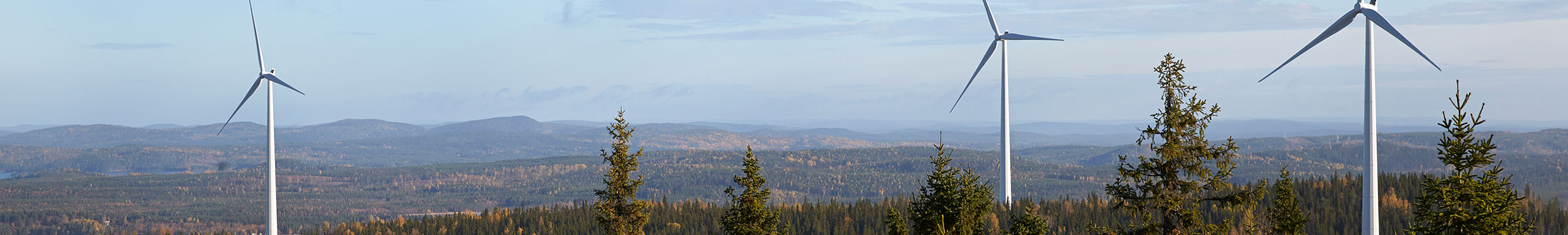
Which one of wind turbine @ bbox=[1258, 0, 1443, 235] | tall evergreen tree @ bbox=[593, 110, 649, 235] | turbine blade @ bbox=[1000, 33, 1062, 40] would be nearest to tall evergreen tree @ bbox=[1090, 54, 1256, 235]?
wind turbine @ bbox=[1258, 0, 1443, 235]

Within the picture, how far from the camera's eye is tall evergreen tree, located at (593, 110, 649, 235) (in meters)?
68.6

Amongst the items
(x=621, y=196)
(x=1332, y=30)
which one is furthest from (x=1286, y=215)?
(x=621, y=196)

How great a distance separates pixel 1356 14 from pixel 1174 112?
14022mm

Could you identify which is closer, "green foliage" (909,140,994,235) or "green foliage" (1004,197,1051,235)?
"green foliage" (909,140,994,235)

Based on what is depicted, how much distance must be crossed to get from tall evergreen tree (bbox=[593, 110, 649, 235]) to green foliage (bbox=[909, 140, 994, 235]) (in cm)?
2290

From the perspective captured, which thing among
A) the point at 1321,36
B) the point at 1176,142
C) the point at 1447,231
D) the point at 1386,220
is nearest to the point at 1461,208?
the point at 1447,231

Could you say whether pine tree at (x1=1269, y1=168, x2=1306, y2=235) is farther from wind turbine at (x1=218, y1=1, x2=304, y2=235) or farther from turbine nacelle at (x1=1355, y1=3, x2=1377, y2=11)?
wind turbine at (x1=218, y1=1, x2=304, y2=235)

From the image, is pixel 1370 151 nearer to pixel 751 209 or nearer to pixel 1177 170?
pixel 1177 170

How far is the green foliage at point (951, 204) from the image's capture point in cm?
4794

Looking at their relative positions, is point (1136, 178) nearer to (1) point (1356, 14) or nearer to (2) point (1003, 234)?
(2) point (1003, 234)

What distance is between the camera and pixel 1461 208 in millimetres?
38344

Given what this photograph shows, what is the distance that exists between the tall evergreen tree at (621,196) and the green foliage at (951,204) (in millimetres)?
22897

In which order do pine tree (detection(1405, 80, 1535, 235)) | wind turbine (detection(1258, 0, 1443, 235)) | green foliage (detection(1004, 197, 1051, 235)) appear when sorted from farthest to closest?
green foliage (detection(1004, 197, 1051, 235)) < wind turbine (detection(1258, 0, 1443, 235)) < pine tree (detection(1405, 80, 1535, 235))

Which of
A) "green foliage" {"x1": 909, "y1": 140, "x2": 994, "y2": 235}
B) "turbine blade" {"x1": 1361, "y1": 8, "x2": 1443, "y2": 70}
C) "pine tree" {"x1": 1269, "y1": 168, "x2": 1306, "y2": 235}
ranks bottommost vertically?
"pine tree" {"x1": 1269, "y1": 168, "x2": 1306, "y2": 235}
